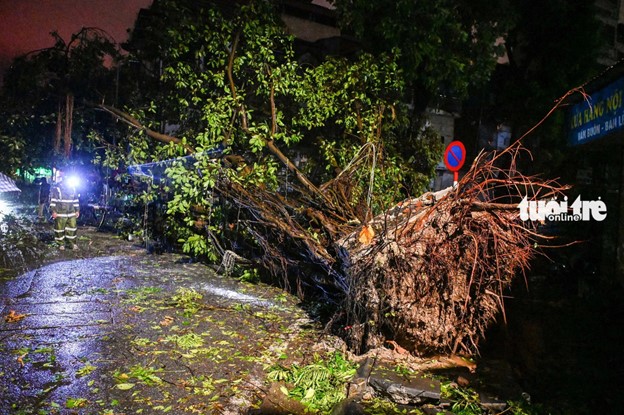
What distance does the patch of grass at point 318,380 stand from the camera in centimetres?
437

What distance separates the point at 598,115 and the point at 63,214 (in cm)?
1389

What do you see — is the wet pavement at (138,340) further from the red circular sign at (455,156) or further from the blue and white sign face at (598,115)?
the blue and white sign face at (598,115)

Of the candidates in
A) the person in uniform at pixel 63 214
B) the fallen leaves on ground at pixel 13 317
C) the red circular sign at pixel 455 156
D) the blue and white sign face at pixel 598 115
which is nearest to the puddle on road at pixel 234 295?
the fallen leaves on ground at pixel 13 317

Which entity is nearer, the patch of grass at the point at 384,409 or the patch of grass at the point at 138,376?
the patch of grass at the point at 384,409

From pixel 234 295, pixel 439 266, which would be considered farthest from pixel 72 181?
pixel 439 266

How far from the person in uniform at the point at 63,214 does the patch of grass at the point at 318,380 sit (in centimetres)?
906

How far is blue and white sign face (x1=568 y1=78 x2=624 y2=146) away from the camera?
6.92 meters

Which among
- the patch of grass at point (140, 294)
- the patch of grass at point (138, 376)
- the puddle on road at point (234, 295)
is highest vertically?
the patch of grass at point (140, 294)

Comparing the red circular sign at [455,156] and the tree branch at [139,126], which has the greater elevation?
the tree branch at [139,126]

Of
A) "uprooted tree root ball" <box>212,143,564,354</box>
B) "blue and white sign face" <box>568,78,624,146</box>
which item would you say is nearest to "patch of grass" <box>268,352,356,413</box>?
"uprooted tree root ball" <box>212,143,564,354</box>

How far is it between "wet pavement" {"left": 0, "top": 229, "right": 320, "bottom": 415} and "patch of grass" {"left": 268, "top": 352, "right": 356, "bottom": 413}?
0.32 meters

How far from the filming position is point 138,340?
549cm

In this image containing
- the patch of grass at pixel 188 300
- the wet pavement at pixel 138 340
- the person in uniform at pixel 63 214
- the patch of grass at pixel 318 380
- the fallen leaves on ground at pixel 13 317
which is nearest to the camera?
the wet pavement at pixel 138 340

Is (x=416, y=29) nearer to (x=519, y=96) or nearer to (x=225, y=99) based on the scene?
(x=225, y=99)
